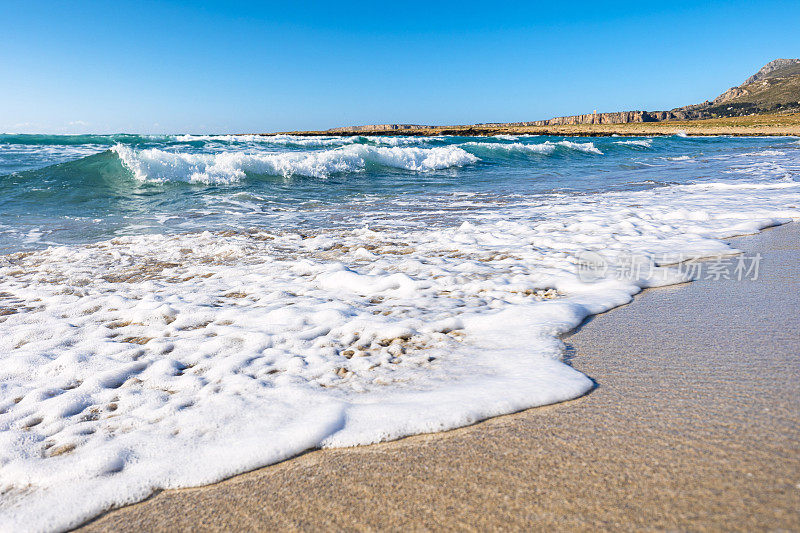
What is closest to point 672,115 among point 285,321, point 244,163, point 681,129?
point 681,129

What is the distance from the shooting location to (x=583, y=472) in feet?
4.36

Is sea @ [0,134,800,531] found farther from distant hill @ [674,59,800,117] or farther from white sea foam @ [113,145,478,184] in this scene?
distant hill @ [674,59,800,117]

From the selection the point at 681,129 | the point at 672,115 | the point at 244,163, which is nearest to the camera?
the point at 244,163

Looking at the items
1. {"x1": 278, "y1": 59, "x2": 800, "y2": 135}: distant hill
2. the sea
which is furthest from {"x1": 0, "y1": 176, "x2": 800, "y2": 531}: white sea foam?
{"x1": 278, "y1": 59, "x2": 800, "y2": 135}: distant hill

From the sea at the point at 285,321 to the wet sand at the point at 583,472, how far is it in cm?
11

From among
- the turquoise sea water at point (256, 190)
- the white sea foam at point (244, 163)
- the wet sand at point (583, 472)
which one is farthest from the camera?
the white sea foam at point (244, 163)

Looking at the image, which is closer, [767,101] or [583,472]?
[583,472]

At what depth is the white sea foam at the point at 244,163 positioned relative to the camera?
40.1 ft

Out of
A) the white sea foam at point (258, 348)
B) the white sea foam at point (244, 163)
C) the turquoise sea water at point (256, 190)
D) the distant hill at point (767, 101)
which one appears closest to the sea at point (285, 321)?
the white sea foam at point (258, 348)

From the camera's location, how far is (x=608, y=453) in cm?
141

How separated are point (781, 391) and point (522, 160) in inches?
749

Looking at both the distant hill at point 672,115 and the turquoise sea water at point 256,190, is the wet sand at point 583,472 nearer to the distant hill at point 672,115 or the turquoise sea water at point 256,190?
the turquoise sea water at point 256,190

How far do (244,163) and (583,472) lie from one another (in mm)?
13538

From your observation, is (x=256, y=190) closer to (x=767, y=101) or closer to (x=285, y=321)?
(x=285, y=321)
